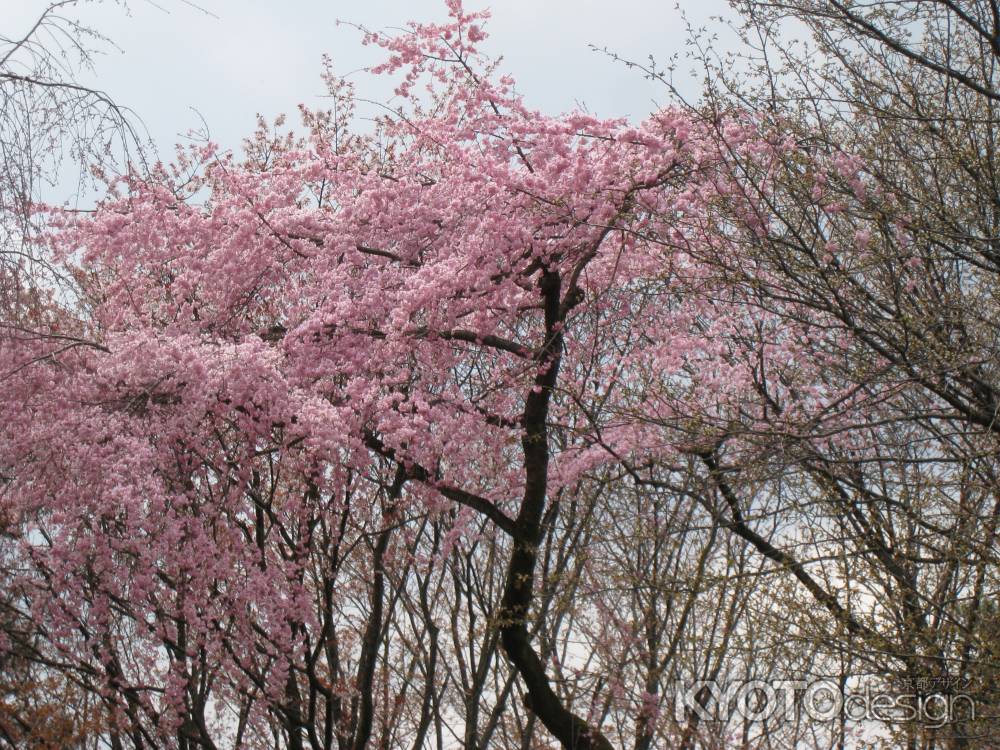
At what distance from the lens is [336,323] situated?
24.4ft

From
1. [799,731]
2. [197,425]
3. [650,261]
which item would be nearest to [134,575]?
[197,425]

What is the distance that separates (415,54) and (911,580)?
4.83m

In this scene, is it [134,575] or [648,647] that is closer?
[134,575]

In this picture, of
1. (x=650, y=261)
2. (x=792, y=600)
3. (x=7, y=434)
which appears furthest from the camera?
(x=650, y=261)

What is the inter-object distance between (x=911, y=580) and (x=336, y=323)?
4158mm

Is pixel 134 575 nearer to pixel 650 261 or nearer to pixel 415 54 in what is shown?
pixel 415 54

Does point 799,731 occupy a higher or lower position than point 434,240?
lower

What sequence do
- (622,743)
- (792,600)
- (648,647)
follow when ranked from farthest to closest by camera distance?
(622,743)
(648,647)
(792,600)

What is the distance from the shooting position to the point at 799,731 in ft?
32.2

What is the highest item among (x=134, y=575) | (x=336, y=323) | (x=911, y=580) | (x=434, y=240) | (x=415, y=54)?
(x=415, y=54)

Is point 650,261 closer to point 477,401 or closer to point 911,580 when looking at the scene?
point 477,401

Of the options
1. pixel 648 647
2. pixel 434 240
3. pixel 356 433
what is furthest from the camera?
pixel 648 647

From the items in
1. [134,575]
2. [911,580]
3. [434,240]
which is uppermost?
[434,240]

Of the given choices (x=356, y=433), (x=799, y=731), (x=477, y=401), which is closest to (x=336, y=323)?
(x=356, y=433)
